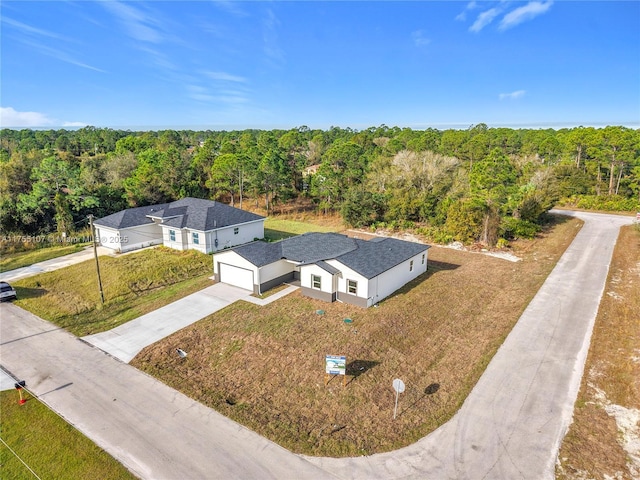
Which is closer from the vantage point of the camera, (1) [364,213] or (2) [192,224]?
(2) [192,224]

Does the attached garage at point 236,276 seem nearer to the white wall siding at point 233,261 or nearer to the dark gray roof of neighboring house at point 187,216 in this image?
the white wall siding at point 233,261

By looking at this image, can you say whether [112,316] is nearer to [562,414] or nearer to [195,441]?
[195,441]

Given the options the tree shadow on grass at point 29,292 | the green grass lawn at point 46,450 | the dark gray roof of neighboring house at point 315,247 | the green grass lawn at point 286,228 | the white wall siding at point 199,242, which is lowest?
the green grass lawn at point 46,450

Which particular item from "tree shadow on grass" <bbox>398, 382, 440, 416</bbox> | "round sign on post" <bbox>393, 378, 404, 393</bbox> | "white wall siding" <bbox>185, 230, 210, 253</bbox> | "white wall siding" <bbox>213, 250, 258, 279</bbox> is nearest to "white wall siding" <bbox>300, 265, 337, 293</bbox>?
"white wall siding" <bbox>213, 250, 258, 279</bbox>

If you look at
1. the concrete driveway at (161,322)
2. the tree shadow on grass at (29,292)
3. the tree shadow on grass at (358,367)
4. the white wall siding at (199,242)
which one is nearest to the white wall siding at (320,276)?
the concrete driveway at (161,322)

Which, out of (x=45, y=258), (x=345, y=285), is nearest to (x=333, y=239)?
(x=345, y=285)

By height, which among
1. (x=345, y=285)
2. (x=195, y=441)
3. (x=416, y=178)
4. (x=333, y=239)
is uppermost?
(x=416, y=178)

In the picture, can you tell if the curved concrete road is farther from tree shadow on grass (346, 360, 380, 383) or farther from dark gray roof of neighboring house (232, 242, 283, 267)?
dark gray roof of neighboring house (232, 242, 283, 267)
